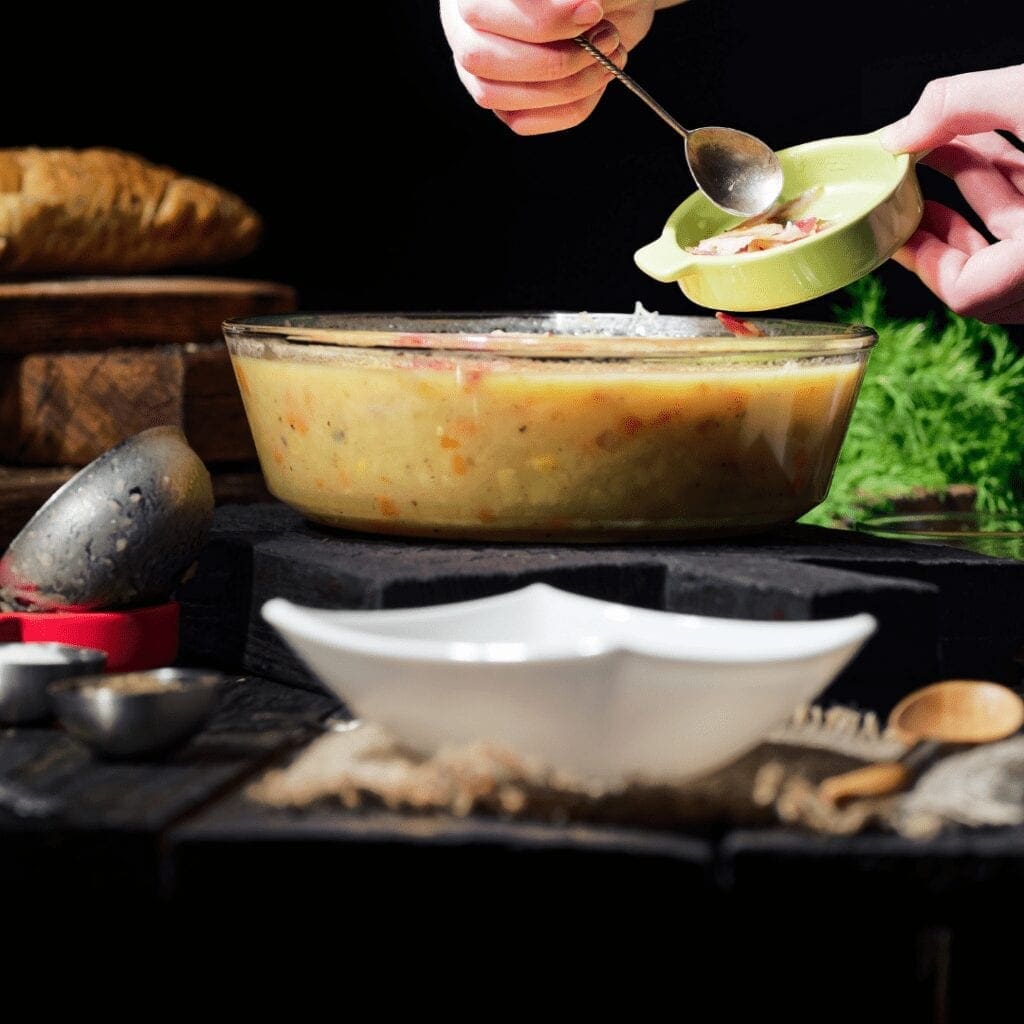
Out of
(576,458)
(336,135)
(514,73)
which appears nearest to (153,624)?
(576,458)

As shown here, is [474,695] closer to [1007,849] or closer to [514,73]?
[1007,849]

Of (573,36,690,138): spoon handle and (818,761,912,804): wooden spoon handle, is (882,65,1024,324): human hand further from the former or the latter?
(818,761,912,804): wooden spoon handle

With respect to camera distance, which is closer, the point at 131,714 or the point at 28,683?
the point at 131,714

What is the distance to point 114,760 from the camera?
3.32 feet

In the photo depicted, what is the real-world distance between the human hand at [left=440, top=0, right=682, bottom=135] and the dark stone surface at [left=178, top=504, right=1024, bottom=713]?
42 centimetres

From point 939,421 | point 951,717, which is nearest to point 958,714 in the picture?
point 951,717

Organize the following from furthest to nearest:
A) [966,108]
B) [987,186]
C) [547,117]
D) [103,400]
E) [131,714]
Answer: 1. [103,400]
2. [547,117]
3. [987,186]
4. [966,108]
5. [131,714]

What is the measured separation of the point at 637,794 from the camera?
3.01 feet

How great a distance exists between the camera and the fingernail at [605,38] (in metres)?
1.50

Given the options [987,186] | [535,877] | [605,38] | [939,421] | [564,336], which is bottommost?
[535,877]

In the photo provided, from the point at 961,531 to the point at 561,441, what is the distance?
1.37 ft

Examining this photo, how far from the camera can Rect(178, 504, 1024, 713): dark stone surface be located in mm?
1122

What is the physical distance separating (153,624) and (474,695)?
1.49 feet

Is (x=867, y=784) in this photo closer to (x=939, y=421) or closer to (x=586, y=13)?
(x=586, y=13)
